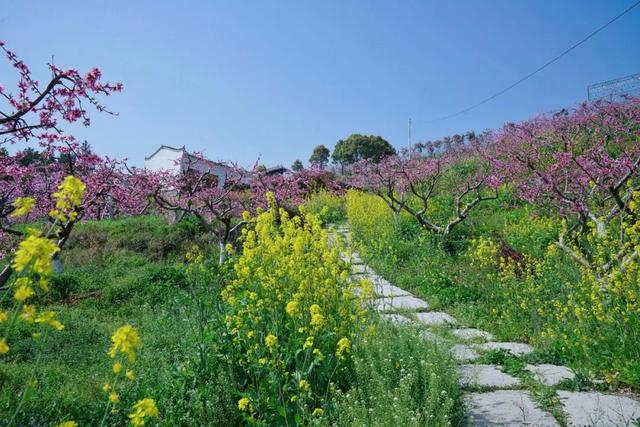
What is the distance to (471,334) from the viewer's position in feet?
16.0

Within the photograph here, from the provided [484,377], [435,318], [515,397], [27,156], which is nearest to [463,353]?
[484,377]

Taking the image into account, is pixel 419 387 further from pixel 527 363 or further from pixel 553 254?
pixel 553 254

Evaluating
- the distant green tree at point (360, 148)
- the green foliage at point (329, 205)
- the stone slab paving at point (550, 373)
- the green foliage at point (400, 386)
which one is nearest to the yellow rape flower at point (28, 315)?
the green foliage at point (400, 386)

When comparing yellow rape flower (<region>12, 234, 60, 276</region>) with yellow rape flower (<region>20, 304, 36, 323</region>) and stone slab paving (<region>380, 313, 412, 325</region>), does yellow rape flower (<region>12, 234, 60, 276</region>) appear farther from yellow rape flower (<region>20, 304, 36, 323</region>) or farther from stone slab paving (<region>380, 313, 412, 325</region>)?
stone slab paving (<region>380, 313, 412, 325</region>)

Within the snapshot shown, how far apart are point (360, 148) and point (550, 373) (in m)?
43.9

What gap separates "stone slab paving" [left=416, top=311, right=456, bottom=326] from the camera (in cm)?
513

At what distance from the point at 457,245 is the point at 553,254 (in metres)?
3.21

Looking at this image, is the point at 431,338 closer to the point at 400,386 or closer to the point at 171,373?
the point at 400,386

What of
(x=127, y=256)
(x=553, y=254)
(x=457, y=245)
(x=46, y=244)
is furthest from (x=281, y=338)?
(x=127, y=256)

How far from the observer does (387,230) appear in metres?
10.1

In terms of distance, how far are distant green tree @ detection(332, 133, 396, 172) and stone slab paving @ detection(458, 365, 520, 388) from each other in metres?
42.5

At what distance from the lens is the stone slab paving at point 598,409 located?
2750 mm

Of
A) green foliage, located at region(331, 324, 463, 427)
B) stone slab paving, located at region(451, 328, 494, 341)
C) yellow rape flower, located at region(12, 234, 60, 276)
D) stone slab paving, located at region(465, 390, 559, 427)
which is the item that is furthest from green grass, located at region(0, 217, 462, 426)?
stone slab paving, located at region(451, 328, 494, 341)

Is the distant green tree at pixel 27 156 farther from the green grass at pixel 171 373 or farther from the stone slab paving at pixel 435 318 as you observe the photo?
the stone slab paving at pixel 435 318
